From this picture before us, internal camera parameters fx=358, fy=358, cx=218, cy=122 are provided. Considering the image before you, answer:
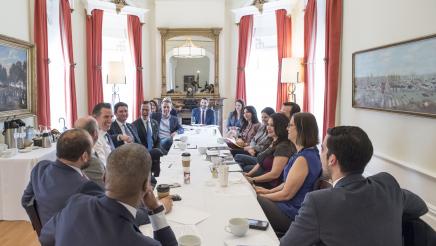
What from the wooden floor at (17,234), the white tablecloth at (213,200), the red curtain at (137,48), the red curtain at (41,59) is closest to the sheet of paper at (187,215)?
the white tablecloth at (213,200)

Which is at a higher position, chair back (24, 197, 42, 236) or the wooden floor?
chair back (24, 197, 42, 236)

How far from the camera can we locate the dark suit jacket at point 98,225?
1.12m

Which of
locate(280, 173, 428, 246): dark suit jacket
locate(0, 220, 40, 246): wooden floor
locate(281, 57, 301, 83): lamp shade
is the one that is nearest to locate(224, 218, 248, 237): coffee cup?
locate(280, 173, 428, 246): dark suit jacket

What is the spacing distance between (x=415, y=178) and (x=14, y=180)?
3.74m

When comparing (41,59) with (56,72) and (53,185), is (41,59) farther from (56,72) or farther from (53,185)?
(53,185)

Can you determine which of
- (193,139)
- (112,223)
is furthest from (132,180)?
(193,139)

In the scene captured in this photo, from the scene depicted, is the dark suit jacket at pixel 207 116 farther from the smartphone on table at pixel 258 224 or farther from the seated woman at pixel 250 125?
the smartphone on table at pixel 258 224

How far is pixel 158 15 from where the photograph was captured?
7527 mm

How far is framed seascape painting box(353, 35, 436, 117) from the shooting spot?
9.32 ft

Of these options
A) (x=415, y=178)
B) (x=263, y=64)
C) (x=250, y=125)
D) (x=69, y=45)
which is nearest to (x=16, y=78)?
(x=69, y=45)

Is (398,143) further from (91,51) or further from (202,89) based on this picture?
(91,51)

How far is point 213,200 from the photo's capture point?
85.6 inches

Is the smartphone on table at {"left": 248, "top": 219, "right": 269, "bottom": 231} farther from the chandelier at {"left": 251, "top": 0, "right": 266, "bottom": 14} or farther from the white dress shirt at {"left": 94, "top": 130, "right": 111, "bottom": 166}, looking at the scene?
the chandelier at {"left": 251, "top": 0, "right": 266, "bottom": 14}

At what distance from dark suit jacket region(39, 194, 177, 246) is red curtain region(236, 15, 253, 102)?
21.1 feet
